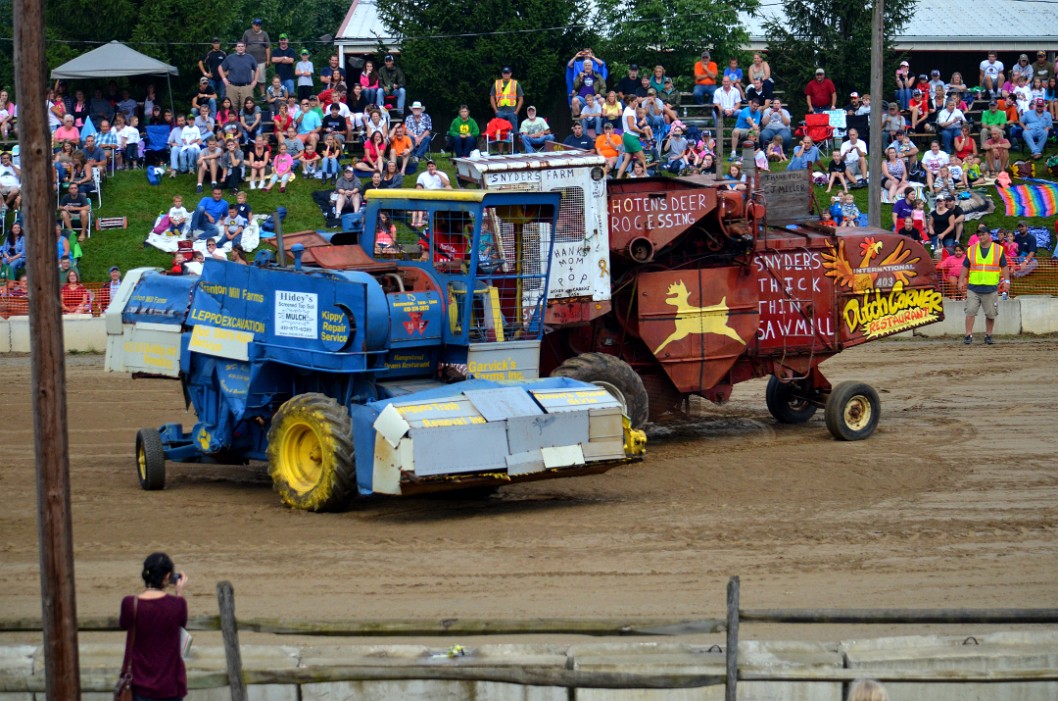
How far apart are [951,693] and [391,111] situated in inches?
995

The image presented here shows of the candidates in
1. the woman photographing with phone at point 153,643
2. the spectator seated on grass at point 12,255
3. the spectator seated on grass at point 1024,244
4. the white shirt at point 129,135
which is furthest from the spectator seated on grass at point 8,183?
the woman photographing with phone at point 153,643

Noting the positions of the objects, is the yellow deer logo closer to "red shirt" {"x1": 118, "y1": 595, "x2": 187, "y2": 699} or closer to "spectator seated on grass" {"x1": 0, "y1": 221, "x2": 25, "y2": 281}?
"red shirt" {"x1": 118, "y1": 595, "x2": 187, "y2": 699}

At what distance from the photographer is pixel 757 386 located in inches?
784

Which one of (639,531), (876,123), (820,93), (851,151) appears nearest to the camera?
(639,531)

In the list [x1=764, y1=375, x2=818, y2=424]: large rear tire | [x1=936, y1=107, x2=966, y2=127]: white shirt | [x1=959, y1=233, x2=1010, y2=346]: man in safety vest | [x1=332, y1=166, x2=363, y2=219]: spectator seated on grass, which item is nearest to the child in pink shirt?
[x1=332, y1=166, x2=363, y2=219]: spectator seated on grass

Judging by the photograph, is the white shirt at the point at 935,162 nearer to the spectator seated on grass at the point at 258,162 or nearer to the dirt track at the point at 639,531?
the dirt track at the point at 639,531

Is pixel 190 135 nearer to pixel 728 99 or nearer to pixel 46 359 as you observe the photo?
pixel 728 99

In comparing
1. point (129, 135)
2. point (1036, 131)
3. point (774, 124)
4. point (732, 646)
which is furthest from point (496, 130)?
point (732, 646)

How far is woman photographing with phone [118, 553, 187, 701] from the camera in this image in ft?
24.1

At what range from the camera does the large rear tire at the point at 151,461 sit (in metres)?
14.0

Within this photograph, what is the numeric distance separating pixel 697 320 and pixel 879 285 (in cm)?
230

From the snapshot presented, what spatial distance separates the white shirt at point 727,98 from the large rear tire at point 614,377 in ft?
56.9

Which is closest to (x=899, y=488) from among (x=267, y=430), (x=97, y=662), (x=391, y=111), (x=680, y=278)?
(x=680, y=278)

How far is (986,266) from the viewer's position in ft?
75.2
